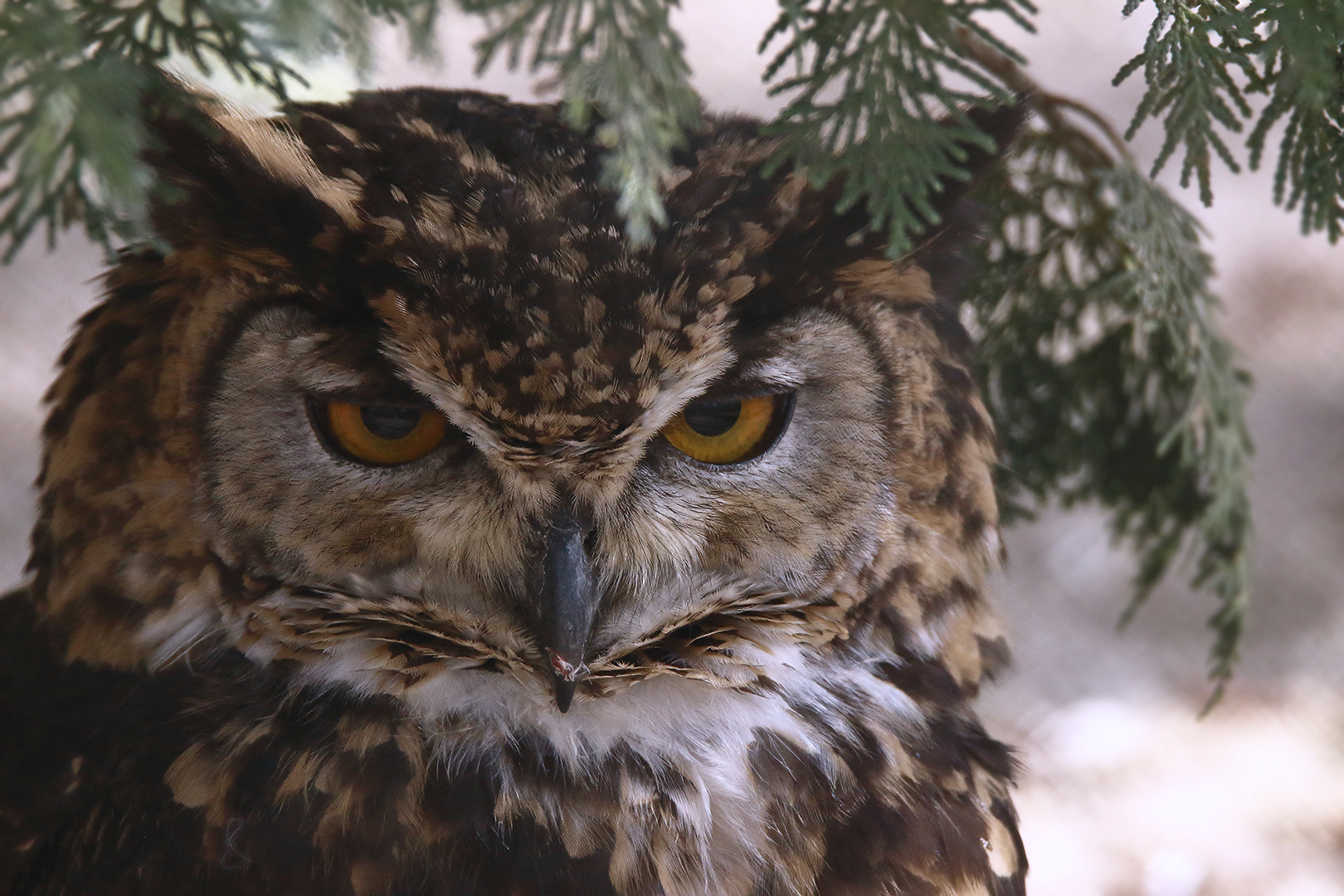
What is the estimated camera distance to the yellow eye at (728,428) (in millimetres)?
1030

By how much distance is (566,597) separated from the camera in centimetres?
98

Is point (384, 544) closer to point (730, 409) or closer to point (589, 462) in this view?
point (589, 462)

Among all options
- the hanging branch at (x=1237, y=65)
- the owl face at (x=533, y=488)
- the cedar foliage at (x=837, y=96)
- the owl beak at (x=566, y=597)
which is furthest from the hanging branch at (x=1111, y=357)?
the owl beak at (x=566, y=597)

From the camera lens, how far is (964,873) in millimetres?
1179

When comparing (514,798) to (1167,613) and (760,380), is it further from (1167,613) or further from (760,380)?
(1167,613)

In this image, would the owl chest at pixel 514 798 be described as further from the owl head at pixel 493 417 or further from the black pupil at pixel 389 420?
the black pupil at pixel 389 420

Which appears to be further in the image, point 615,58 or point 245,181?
point 245,181

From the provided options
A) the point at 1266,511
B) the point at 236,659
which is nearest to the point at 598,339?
the point at 236,659

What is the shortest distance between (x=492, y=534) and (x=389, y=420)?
136mm

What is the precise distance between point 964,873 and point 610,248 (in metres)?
0.74

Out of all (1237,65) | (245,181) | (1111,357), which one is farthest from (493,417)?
(1111,357)

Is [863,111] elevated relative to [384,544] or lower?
elevated

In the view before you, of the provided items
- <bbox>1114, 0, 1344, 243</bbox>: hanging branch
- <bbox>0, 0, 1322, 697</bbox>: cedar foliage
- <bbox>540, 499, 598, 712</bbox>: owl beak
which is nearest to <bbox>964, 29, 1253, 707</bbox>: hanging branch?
<bbox>0, 0, 1322, 697</bbox>: cedar foliage

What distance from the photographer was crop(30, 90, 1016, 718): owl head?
954mm
